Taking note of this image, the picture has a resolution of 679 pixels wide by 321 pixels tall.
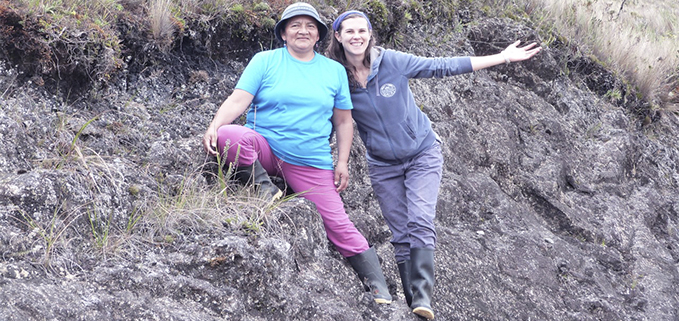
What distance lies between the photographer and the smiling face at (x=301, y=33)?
14.3 feet

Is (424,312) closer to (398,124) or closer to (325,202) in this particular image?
(325,202)

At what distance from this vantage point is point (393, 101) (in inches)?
178

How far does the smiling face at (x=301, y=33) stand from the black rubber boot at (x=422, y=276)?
5.02 ft

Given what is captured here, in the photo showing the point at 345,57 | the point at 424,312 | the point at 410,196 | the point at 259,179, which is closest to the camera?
the point at 424,312

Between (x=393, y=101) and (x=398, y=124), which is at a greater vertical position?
(x=393, y=101)

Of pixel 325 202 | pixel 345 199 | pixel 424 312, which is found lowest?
pixel 424 312

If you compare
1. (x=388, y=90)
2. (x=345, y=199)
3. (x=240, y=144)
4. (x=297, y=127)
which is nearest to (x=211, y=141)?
(x=240, y=144)

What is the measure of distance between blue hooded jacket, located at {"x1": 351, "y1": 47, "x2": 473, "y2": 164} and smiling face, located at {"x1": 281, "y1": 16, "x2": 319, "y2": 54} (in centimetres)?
45

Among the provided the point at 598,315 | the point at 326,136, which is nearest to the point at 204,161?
the point at 326,136

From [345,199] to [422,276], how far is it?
1267 mm

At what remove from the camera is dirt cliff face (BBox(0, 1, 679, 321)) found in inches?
134

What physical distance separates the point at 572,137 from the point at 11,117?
621 centimetres

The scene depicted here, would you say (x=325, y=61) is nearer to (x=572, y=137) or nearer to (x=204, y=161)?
(x=204, y=161)

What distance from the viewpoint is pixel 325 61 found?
4469 mm
